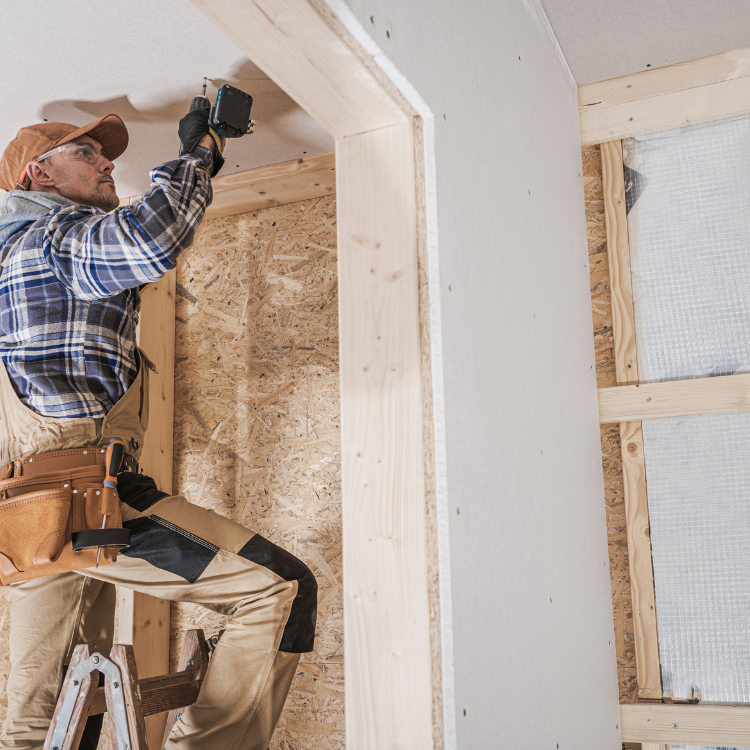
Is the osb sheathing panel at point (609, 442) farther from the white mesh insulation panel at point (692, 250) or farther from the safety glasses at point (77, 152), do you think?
the safety glasses at point (77, 152)

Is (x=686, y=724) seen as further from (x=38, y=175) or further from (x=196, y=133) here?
(x=38, y=175)

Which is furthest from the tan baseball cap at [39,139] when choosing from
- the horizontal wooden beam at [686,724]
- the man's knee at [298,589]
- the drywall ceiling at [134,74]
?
the horizontal wooden beam at [686,724]

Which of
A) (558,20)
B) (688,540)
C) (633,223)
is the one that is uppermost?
(558,20)

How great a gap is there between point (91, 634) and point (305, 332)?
3.85ft

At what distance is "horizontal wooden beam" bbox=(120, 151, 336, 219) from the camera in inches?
97.0

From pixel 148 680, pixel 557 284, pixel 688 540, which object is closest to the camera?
pixel 148 680

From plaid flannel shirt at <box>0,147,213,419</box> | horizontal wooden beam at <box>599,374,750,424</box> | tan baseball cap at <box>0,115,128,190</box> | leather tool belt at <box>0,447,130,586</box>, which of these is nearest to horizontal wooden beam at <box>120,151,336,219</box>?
tan baseball cap at <box>0,115,128,190</box>

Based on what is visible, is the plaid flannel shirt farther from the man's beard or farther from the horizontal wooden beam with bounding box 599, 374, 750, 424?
the horizontal wooden beam with bounding box 599, 374, 750, 424

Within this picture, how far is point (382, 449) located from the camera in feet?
3.66

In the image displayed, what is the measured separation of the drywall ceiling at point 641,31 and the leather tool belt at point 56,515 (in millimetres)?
1644

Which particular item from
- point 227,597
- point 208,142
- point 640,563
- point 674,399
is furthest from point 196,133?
point 640,563

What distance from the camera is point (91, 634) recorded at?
6.23ft

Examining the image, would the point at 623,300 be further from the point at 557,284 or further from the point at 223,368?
the point at 223,368

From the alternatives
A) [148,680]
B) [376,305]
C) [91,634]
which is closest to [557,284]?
[376,305]
